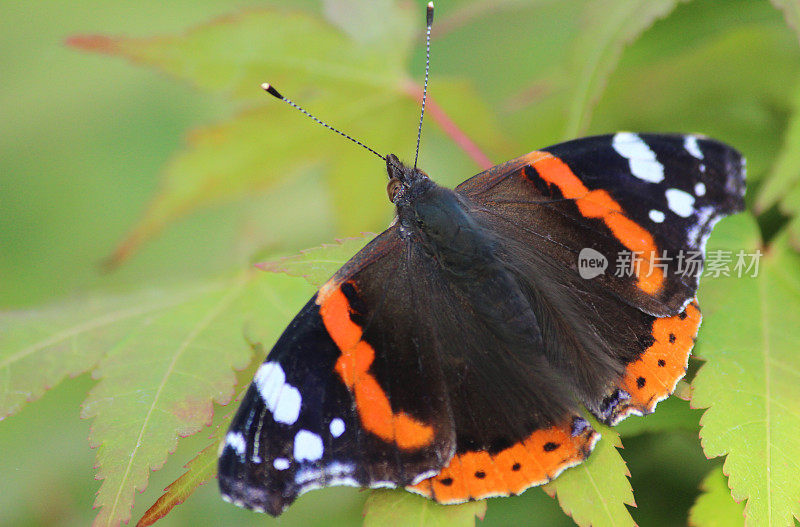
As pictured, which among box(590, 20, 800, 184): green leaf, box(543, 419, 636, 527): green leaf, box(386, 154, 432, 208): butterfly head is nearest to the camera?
box(543, 419, 636, 527): green leaf

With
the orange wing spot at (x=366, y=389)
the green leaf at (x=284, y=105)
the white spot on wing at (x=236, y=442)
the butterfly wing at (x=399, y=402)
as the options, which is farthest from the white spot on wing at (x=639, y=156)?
the white spot on wing at (x=236, y=442)

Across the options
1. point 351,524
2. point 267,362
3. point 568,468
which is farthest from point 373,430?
point 351,524

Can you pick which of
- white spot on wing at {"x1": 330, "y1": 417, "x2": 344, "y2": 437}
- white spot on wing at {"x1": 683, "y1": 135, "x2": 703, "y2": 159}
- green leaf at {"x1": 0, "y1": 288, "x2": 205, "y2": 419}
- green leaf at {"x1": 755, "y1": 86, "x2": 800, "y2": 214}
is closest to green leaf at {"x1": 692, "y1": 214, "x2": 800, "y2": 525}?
green leaf at {"x1": 755, "y1": 86, "x2": 800, "y2": 214}

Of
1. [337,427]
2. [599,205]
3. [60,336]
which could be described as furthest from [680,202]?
[60,336]

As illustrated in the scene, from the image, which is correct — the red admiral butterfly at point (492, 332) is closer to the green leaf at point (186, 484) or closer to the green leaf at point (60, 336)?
the green leaf at point (186, 484)

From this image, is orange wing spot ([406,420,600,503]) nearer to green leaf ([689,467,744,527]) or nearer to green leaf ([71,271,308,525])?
green leaf ([689,467,744,527])

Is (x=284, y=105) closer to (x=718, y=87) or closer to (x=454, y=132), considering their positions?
(x=454, y=132)

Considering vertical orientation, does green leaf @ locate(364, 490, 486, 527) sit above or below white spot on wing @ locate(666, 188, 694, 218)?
below
